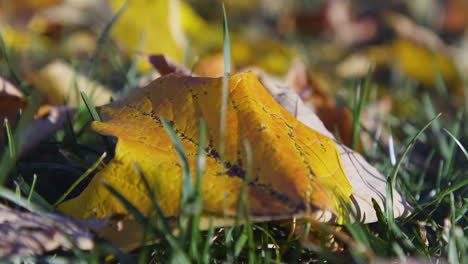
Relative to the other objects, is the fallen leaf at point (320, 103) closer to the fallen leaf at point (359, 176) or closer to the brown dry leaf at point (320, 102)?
the brown dry leaf at point (320, 102)

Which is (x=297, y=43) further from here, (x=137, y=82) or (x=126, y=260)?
(x=126, y=260)

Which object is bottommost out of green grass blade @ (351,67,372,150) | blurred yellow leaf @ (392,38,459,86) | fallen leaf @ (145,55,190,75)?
green grass blade @ (351,67,372,150)

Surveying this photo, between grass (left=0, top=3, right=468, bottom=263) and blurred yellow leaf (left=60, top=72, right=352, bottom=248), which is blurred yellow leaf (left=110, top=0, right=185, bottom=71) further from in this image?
blurred yellow leaf (left=60, top=72, right=352, bottom=248)

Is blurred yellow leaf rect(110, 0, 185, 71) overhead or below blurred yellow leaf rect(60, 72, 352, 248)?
overhead

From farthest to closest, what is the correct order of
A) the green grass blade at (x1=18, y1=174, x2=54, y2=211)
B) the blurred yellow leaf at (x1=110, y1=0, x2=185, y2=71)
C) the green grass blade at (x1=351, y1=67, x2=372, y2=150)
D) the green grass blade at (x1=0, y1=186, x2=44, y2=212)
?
the blurred yellow leaf at (x1=110, y1=0, x2=185, y2=71) → the green grass blade at (x1=351, y1=67, x2=372, y2=150) → the green grass blade at (x1=18, y1=174, x2=54, y2=211) → the green grass blade at (x1=0, y1=186, x2=44, y2=212)

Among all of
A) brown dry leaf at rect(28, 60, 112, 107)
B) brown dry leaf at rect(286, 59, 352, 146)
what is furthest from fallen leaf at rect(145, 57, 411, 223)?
brown dry leaf at rect(28, 60, 112, 107)

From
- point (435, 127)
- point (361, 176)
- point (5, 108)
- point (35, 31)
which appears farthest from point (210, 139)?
point (35, 31)

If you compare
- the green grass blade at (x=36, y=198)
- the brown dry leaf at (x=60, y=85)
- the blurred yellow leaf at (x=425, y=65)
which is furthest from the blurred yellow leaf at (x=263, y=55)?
the green grass blade at (x=36, y=198)
